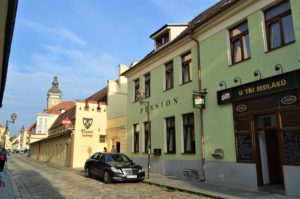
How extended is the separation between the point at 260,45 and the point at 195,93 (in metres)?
3.91

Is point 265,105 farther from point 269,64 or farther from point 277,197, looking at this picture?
point 277,197

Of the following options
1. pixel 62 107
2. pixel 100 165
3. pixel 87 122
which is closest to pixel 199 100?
pixel 100 165

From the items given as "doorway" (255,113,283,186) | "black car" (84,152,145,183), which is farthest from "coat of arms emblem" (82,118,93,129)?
"doorway" (255,113,283,186)

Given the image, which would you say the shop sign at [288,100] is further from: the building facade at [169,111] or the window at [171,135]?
the window at [171,135]

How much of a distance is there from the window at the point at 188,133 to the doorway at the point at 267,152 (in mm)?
4301

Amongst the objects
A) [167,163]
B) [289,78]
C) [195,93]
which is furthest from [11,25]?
[167,163]

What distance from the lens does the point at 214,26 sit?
47.4 ft

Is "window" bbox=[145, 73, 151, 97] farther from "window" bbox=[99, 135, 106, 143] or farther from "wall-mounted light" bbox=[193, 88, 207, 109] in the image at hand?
"window" bbox=[99, 135, 106, 143]

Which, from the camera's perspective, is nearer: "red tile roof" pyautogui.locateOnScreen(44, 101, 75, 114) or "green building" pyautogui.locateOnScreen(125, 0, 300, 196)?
"green building" pyautogui.locateOnScreen(125, 0, 300, 196)

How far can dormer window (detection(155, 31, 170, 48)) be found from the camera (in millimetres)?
20317

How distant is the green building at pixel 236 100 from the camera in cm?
1049

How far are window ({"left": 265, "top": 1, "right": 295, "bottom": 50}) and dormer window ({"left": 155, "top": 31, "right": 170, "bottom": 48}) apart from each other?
9.22 metres

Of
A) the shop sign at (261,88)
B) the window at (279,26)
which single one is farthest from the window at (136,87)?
the window at (279,26)

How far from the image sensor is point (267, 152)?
39.2ft
